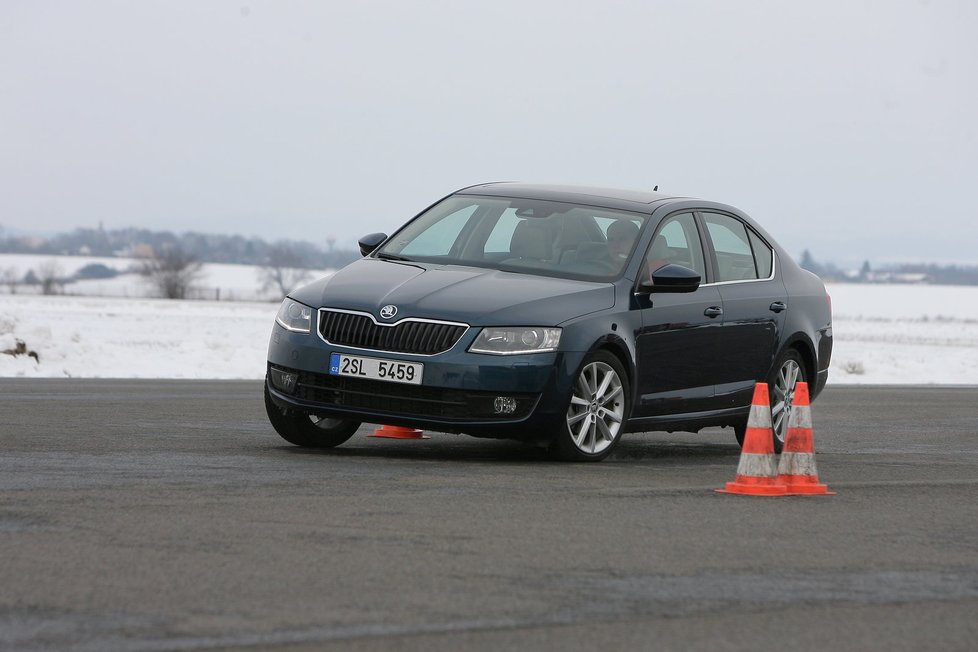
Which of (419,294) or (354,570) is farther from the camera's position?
(419,294)

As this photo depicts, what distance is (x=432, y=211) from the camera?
11375 millimetres

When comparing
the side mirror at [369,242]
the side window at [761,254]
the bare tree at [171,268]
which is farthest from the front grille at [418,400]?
the bare tree at [171,268]

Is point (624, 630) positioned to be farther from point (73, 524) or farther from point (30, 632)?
point (73, 524)

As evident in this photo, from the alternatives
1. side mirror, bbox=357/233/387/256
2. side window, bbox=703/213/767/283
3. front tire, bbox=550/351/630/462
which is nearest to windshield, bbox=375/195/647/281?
side mirror, bbox=357/233/387/256

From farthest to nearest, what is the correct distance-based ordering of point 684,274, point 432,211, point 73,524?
point 432,211
point 684,274
point 73,524

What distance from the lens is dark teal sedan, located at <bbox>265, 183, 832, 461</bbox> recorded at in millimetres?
9281

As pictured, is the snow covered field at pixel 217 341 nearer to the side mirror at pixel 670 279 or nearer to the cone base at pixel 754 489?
the side mirror at pixel 670 279

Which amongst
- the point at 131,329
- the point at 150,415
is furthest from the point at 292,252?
the point at 150,415

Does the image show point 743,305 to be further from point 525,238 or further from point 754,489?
point 754,489

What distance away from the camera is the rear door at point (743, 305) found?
11086mm

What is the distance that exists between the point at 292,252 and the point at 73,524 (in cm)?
15127

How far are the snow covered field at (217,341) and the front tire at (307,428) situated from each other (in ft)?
35.9

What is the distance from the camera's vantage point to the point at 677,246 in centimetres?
1088

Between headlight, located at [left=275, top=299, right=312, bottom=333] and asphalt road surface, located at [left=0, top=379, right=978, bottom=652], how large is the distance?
758 mm
